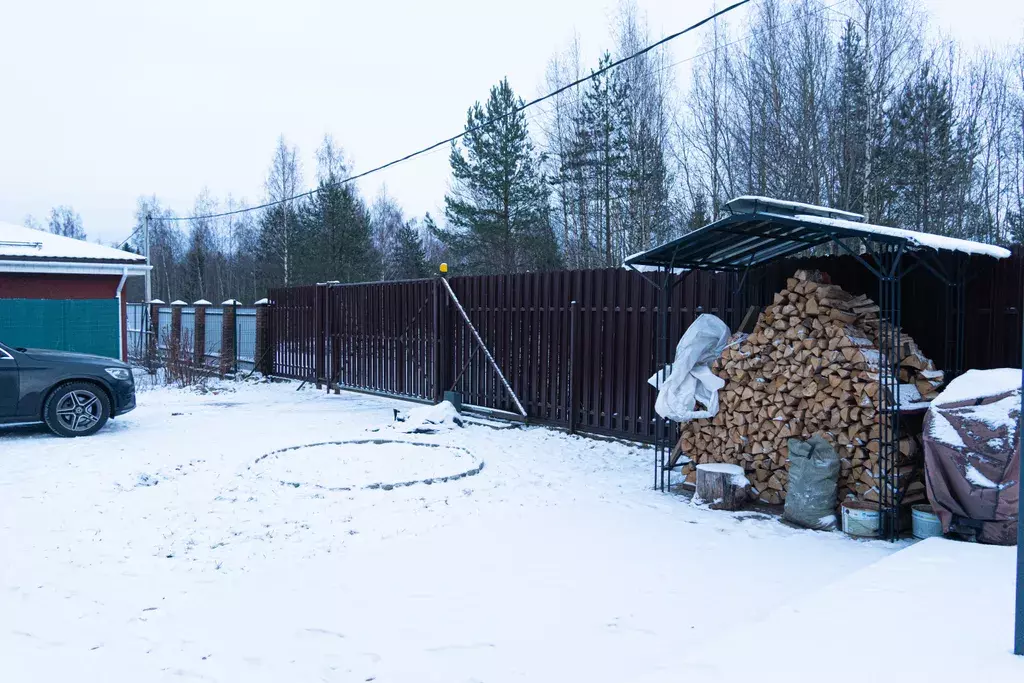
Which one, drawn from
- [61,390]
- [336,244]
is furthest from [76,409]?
[336,244]

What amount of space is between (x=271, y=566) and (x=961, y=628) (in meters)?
3.89

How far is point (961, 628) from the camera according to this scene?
3.33 m

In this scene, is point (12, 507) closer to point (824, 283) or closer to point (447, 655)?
point (447, 655)

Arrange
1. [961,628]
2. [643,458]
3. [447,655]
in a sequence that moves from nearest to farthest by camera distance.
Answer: [961,628] → [447,655] → [643,458]

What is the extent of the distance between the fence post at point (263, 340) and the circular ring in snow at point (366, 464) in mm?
8376

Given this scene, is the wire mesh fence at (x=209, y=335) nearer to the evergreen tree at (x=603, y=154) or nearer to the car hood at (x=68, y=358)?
the car hood at (x=68, y=358)

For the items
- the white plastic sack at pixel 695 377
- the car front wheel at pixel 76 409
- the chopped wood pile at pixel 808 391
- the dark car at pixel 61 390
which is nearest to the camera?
the chopped wood pile at pixel 808 391

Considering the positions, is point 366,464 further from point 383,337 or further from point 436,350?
point 383,337

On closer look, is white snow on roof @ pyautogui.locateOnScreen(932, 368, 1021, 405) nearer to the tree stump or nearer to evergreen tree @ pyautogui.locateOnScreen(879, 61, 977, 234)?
the tree stump

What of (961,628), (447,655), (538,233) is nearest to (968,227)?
(538,233)

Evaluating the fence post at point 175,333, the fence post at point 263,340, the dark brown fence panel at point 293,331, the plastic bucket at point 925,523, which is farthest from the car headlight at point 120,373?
the plastic bucket at point 925,523

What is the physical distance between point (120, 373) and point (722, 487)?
780cm

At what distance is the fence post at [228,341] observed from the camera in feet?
56.9

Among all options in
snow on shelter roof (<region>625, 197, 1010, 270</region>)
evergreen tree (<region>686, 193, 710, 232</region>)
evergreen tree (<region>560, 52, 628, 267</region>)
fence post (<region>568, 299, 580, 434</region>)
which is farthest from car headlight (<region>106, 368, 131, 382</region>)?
evergreen tree (<region>560, 52, 628, 267</region>)
